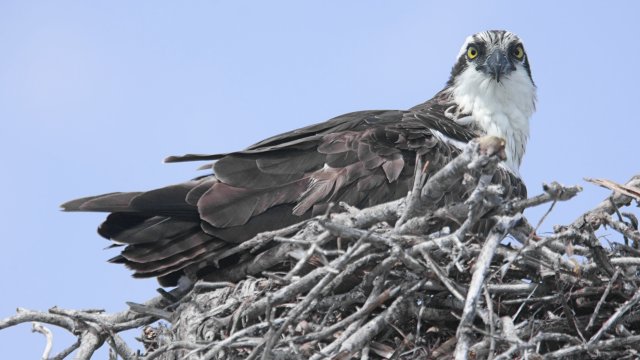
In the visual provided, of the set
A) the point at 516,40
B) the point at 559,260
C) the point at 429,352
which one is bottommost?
the point at 429,352

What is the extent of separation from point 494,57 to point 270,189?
2819mm

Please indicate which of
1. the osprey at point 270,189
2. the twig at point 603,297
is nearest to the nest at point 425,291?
the twig at point 603,297

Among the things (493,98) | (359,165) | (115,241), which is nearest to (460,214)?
(359,165)

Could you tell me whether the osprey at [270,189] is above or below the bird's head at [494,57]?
below

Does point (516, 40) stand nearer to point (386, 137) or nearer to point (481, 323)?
point (386, 137)

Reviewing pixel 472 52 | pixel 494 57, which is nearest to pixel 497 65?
pixel 494 57

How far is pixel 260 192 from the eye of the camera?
636cm

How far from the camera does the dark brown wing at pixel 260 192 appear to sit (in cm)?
620

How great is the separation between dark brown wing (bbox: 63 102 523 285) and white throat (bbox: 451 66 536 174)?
4.43ft

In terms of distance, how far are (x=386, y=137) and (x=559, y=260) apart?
1598 millimetres

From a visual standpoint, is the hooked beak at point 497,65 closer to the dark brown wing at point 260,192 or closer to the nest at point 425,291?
the dark brown wing at point 260,192

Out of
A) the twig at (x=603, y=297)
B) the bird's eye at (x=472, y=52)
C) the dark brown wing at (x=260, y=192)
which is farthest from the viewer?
the bird's eye at (x=472, y=52)

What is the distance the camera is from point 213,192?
6270mm

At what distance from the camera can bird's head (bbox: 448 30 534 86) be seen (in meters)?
8.31
